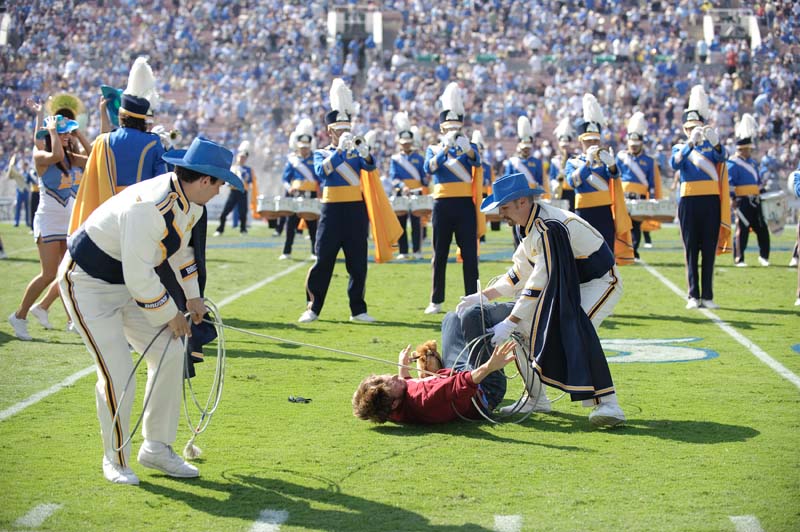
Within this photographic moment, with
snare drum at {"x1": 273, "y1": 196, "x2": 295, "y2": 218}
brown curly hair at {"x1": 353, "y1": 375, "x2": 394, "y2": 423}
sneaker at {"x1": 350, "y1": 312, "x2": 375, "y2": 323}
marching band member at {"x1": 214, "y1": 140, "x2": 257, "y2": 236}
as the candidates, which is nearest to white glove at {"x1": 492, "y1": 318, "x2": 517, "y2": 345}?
brown curly hair at {"x1": 353, "y1": 375, "x2": 394, "y2": 423}

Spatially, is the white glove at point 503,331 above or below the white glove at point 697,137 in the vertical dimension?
below

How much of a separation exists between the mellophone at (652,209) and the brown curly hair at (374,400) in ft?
33.4

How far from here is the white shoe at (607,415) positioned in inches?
256

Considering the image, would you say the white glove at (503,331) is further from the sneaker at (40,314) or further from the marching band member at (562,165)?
the marching band member at (562,165)

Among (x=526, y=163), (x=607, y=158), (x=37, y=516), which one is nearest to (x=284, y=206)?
(x=526, y=163)

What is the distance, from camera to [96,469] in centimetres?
567

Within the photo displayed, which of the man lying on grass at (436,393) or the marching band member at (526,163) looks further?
the marching band member at (526,163)

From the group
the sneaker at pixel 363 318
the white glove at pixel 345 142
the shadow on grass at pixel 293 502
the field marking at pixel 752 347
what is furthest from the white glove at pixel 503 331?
the white glove at pixel 345 142

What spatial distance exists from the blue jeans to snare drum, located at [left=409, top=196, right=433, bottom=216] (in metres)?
10.4

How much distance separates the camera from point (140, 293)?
5113mm

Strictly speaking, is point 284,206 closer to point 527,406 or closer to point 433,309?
point 433,309

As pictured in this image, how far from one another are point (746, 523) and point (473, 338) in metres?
2.64

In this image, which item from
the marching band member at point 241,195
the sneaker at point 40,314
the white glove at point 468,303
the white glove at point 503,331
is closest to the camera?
the white glove at point 503,331

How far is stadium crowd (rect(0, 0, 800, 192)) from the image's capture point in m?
37.2
